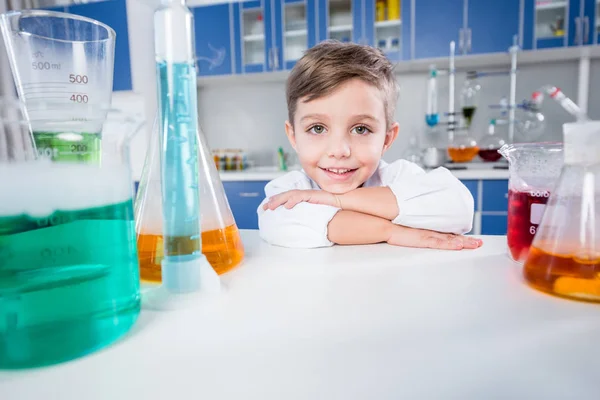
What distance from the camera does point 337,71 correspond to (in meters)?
0.82

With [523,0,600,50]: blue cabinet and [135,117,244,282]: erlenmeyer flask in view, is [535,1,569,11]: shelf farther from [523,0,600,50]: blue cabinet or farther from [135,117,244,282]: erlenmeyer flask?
[135,117,244,282]: erlenmeyer flask

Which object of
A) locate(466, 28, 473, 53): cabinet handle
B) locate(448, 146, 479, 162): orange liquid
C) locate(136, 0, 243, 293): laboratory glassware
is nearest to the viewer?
locate(136, 0, 243, 293): laboratory glassware

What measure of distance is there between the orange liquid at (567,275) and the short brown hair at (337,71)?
0.54 meters

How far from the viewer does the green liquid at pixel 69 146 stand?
282mm

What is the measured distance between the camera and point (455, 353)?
27 cm

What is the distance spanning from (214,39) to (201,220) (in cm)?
251

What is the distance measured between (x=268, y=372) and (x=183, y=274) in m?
0.16

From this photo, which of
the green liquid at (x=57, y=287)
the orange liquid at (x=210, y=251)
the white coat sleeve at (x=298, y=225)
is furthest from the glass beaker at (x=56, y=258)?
the white coat sleeve at (x=298, y=225)

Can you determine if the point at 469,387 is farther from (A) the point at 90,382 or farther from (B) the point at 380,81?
(B) the point at 380,81

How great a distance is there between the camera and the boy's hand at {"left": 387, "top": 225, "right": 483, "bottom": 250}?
0.58 metres

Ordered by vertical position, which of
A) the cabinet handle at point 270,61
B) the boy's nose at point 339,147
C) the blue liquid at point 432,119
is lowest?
the boy's nose at point 339,147

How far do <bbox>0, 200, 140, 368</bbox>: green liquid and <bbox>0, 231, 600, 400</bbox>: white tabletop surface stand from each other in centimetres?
1

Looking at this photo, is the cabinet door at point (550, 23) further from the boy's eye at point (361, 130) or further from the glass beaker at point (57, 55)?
the glass beaker at point (57, 55)

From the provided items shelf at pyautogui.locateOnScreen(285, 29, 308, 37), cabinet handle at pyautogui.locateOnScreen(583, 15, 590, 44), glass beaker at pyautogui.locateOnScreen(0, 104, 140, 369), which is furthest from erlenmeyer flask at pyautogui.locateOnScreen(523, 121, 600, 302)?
shelf at pyautogui.locateOnScreen(285, 29, 308, 37)
